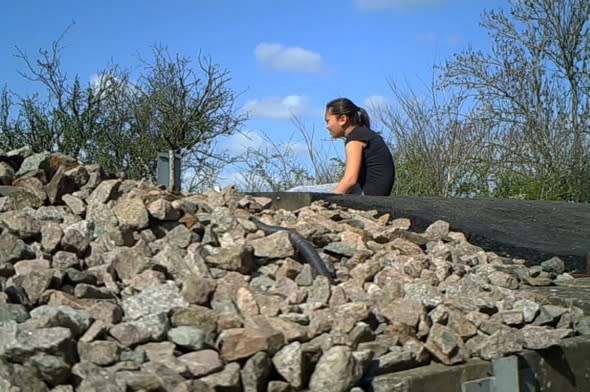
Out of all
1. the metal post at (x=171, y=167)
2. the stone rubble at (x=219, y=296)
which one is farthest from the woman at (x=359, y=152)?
the stone rubble at (x=219, y=296)

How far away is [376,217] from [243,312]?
2097 mm

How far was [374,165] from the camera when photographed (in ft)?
19.2

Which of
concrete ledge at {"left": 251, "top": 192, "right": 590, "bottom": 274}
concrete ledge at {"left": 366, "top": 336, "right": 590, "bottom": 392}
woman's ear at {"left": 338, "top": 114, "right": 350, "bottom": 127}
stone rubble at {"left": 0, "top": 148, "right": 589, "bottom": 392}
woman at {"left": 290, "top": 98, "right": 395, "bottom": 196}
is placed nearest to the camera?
stone rubble at {"left": 0, "top": 148, "right": 589, "bottom": 392}

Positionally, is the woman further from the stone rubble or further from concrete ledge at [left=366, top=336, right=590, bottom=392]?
concrete ledge at [left=366, top=336, right=590, bottom=392]

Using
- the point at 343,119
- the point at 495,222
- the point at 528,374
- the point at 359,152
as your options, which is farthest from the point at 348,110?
the point at 528,374

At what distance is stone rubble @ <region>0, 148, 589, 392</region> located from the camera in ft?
7.70

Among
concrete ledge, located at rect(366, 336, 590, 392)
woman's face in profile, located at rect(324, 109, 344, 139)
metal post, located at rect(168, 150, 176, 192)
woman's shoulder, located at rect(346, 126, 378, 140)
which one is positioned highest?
woman's face in profile, located at rect(324, 109, 344, 139)

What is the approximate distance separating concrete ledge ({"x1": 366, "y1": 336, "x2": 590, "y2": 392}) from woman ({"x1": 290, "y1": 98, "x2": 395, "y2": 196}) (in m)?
2.63

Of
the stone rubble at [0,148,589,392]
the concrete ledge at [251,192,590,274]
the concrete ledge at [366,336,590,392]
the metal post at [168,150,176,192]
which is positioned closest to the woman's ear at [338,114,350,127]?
the concrete ledge at [251,192,590,274]

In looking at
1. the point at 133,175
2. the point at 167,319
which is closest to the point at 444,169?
the point at 133,175

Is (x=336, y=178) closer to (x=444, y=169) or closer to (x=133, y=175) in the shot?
(x=444, y=169)

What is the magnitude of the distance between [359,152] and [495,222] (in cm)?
105

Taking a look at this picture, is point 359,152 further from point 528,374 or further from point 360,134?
point 528,374

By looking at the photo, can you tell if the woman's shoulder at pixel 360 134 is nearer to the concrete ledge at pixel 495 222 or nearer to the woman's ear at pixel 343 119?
the woman's ear at pixel 343 119
